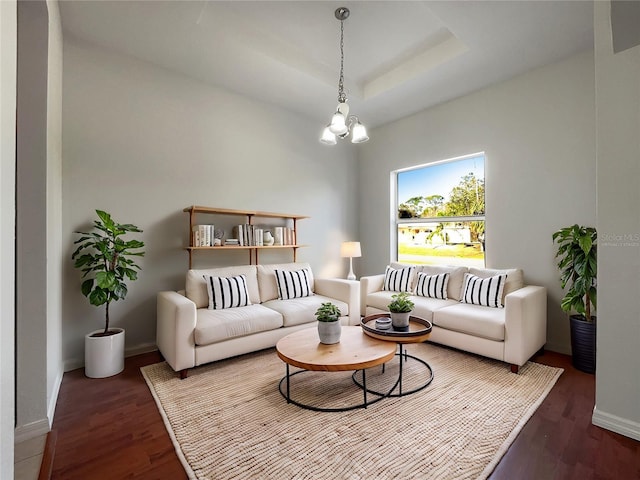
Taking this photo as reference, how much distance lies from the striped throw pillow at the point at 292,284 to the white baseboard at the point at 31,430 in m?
2.12

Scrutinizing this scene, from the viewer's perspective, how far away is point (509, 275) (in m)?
3.17

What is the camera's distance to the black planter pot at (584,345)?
8.39ft

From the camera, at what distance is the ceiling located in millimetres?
2479

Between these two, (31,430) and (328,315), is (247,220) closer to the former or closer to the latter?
(328,315)

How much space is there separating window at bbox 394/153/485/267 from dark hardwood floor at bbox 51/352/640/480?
6.40ft

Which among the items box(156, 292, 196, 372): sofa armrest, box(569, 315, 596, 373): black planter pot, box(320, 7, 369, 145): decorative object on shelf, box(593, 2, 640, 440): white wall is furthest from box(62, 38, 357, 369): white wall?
box(593, 2, 640, 440): white wall

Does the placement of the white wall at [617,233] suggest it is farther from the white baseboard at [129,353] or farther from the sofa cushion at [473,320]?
the white baseboard at [129,353]

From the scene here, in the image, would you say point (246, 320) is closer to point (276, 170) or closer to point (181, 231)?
point (181, 231)

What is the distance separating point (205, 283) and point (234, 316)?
56cm

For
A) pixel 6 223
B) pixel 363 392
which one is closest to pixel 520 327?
pixel 363 392

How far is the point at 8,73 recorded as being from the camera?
3.31 ft

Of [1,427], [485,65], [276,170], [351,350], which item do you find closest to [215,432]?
[351,350]

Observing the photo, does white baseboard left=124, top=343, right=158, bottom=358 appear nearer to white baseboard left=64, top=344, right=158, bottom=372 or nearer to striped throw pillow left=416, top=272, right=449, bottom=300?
white baseboard left=64, top=344, right=158, bottom=372

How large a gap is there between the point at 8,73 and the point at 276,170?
316 centimetres
